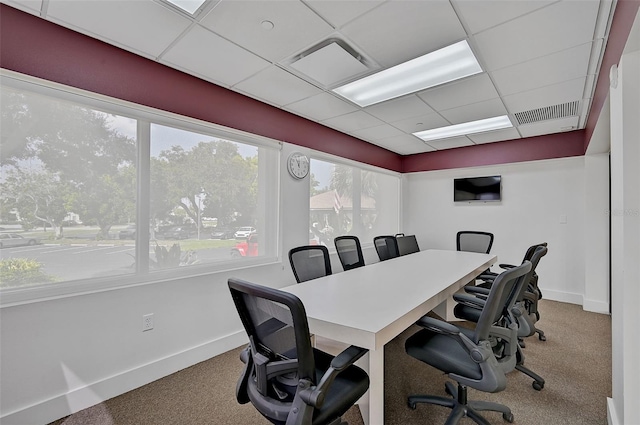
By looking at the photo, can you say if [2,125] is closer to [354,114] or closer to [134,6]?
[134,6]

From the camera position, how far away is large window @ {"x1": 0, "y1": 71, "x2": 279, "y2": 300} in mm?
1788

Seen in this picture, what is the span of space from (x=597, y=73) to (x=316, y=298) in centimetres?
306

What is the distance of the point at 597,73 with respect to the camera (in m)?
2.47

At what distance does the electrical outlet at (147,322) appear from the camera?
224 centimetres

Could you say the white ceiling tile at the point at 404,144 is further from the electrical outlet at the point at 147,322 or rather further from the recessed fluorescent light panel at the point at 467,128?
the electrical outlet at the point at 147,322

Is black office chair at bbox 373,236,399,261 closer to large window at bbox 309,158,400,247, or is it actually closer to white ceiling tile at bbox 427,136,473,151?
large window at bbox 309,158,400,247

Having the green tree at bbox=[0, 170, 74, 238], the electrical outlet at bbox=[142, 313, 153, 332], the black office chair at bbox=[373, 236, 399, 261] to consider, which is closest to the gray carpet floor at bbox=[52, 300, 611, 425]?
the electrical outlet at bbox=[142, 313, 153, 332]

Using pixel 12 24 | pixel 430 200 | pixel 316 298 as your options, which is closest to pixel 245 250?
pixel 316 298

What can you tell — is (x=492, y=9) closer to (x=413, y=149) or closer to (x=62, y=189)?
(x=62, y=189)

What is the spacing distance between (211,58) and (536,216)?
4988 millimetres

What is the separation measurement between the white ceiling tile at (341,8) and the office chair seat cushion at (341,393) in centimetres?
204

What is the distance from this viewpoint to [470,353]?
4.73 feet

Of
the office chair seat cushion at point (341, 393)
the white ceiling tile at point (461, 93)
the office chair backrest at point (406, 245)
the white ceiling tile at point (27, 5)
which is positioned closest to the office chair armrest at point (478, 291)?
the office chair backrest at point (406, 245)

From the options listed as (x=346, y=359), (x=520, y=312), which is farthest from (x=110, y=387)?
(x=520, y=312)
